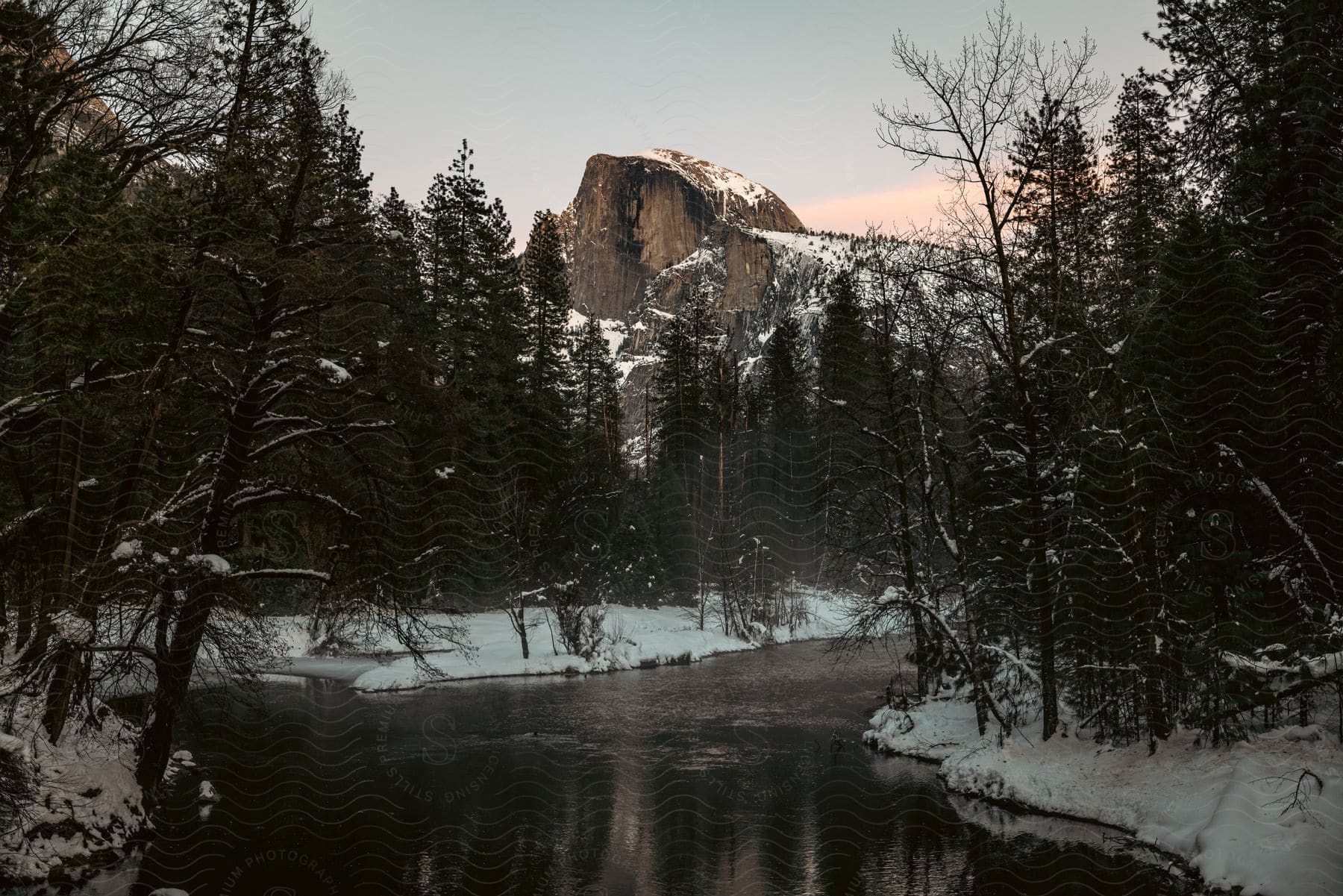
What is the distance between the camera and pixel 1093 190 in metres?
26.0

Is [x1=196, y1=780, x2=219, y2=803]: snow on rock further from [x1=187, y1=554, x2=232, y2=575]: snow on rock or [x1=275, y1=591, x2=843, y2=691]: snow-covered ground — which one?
[x1=275, y1=591, x2=843, y2=691]: snow-covered ground

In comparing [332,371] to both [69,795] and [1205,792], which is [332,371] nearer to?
[69,795]

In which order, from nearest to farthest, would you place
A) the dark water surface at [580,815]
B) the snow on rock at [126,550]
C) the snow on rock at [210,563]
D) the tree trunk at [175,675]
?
the snow on rock at [126,550], the snow on rock at [210,563], the tree trunk at [175,675], the dark water surface at [580,815]

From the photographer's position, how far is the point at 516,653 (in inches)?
1256

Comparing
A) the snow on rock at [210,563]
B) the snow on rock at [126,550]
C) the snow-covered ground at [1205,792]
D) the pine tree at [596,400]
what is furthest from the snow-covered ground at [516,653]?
the snow-covered ground at [1205,792]

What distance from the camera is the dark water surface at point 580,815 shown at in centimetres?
1226

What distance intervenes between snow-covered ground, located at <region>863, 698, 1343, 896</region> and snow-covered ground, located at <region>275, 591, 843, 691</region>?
49.6ft

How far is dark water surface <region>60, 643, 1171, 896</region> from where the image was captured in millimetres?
12258

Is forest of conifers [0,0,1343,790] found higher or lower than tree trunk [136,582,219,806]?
higher

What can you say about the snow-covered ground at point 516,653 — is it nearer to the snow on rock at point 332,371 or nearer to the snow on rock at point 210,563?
the snow on rock at point 210,563

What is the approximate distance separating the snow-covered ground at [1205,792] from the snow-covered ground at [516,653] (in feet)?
49.6

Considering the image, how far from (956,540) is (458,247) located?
29.1 metres

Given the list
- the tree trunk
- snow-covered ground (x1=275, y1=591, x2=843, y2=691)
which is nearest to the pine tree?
snow-covered ground (x1=275, y1=591, x2=843, y2=691)

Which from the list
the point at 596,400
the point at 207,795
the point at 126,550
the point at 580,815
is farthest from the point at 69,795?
the point at 596,400
